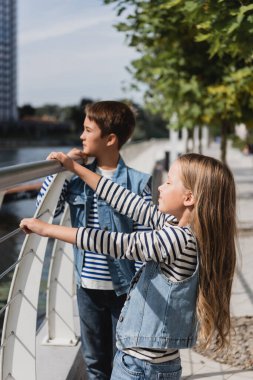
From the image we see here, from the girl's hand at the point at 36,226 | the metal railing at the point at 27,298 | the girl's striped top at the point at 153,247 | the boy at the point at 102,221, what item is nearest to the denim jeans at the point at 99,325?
the boy at the point at 102,221

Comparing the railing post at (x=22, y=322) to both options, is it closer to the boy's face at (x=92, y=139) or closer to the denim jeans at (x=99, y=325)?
the denim jeans at (x=99, y=325)

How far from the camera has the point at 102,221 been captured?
8.37 feet

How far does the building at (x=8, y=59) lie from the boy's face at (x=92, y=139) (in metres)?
146

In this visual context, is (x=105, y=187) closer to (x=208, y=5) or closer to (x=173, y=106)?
(x=208, y=5)

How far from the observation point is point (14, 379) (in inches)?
99.0

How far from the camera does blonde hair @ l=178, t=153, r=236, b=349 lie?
6.38 feet

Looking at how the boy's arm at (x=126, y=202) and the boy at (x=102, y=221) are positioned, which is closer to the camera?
the boy's arm at (x=126, y=202)

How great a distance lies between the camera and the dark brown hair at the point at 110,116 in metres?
2.57

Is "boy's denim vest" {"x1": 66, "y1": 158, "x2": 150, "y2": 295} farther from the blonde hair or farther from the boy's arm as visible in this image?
the blonde hair

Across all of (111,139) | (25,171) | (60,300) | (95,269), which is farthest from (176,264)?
(60,300)

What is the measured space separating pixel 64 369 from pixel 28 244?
2.63ft

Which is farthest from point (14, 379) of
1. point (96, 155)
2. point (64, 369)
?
point (96, 155)

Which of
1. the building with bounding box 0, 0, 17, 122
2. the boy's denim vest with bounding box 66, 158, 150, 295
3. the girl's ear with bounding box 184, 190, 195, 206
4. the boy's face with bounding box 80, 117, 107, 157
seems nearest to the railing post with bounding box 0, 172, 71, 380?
the boy's denim vest with bounding box 66, 158, 150, 295

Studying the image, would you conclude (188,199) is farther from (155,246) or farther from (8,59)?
(8,59)
